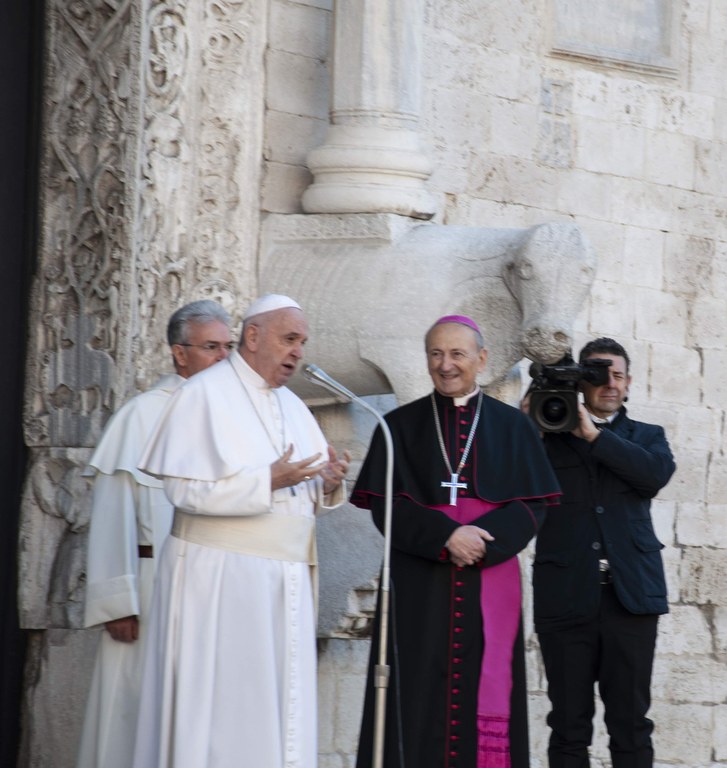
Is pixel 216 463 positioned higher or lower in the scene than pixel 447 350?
lower

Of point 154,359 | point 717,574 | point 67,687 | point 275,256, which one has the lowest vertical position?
point 67,687

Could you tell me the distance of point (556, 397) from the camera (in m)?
6.47

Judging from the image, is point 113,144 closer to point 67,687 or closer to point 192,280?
point 192,280

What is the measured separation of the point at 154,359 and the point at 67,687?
1.34 m

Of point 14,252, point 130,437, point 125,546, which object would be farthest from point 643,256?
point 125,546

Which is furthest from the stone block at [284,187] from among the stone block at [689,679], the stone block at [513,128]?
the stone block at [689,679]

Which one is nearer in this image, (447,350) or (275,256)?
(447,350)

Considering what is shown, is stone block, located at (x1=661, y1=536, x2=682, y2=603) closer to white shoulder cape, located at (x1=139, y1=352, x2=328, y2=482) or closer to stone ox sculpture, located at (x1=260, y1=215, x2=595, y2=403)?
stone ox sculpture, located at (x1=260, y1=215, x2=595, y2=403)

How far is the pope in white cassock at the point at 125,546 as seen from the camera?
6316 mm

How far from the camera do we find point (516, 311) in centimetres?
739

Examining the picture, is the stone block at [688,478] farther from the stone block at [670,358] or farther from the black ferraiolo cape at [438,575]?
the black ferraiolo cape at [438,575]

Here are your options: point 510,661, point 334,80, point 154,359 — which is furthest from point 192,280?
point 510,661

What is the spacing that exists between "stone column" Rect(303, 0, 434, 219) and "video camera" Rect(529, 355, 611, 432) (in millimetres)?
1476

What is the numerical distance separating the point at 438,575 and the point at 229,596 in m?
0.71
